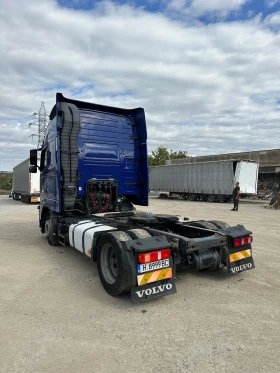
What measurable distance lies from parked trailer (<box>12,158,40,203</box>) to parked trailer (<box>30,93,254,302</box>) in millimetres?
16194

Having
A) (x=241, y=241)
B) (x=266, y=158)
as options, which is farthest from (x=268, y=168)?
(x=241, y=241)

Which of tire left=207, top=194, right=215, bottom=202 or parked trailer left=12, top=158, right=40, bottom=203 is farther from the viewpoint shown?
tire left=207, top=194, right=215, bottom=202

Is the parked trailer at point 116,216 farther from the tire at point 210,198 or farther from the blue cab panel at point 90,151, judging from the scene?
the tire at point 210,198

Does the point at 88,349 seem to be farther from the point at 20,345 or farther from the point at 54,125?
the point at 54,125

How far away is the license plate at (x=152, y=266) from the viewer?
4.20 metres

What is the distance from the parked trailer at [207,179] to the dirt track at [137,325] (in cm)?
2058

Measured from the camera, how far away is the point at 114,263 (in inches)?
195

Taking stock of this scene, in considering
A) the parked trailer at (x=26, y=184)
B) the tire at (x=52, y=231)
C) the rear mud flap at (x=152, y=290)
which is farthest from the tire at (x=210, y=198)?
the rear mud flap at (x=152, y=290)

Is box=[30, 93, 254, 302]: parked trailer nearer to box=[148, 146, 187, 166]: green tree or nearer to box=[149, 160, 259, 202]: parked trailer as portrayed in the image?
box=[149, 160, 259, 202]: parked trailer

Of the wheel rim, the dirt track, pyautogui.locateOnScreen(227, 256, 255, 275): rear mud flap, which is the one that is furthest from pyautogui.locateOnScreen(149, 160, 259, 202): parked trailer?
the wheel rim

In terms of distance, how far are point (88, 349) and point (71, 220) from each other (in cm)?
407

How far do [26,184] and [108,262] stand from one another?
22298 millimetres

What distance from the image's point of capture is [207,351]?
3.19 meters

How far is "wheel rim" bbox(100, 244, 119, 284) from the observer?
4875 millimetres
